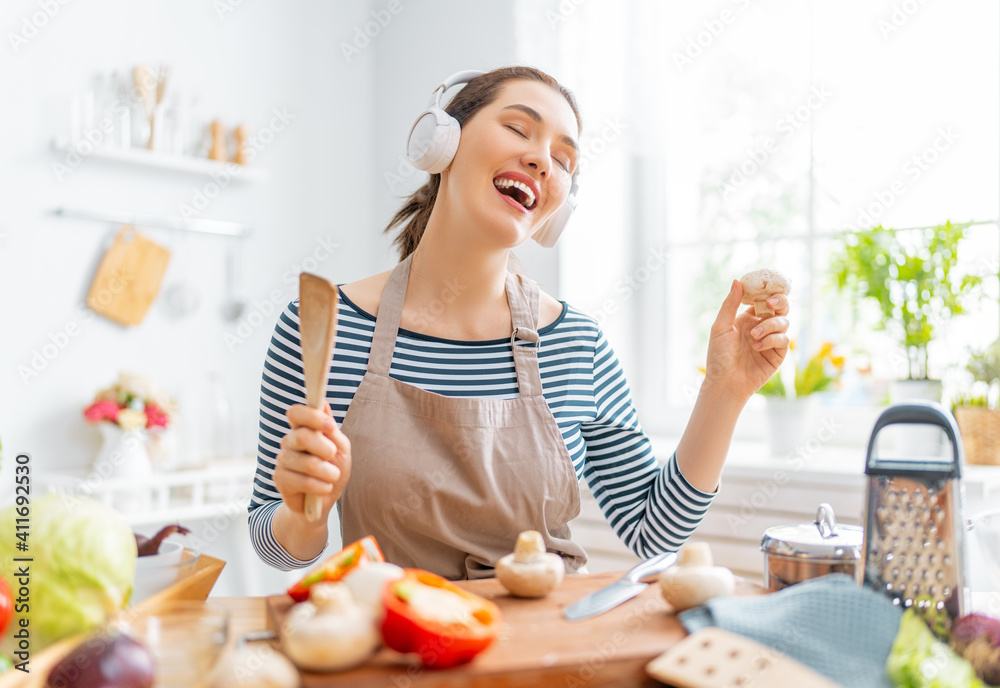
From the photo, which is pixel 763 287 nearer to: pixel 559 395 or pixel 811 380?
pixel 559 395

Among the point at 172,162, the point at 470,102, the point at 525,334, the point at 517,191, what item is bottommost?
the point at 525,334

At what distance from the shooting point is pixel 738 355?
1103mm

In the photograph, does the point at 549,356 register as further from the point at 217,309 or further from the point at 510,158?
the point at 217,309

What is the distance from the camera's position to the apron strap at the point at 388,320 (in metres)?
1.22

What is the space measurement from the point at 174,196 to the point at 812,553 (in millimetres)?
2053

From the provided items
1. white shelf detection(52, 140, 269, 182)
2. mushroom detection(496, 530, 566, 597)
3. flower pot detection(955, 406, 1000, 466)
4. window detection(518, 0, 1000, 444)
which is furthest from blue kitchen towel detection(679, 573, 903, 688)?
white shelf detection(52, 140, 269, 182)

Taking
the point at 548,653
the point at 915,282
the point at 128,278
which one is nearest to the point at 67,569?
the point at 548,653

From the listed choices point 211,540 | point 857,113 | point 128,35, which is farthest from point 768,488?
point 128,35

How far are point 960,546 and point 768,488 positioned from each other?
1.19 meters

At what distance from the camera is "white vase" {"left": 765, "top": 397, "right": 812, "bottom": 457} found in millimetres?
1986

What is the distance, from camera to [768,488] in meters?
1.89

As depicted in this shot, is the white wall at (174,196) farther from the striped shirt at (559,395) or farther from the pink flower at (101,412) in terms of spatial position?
the striped shirt at (559,395)

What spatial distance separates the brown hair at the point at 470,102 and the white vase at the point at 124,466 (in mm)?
1003

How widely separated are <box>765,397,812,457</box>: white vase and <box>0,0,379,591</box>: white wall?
57.7 inches
